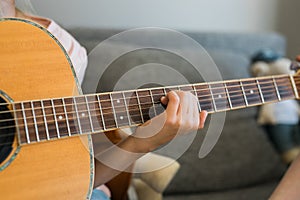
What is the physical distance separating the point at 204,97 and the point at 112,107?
0.67 feet

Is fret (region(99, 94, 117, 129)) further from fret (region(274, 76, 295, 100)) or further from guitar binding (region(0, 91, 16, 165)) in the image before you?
fret (region(274, 76, 295, 100))

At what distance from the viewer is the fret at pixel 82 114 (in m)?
0.79

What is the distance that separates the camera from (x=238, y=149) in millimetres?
1553

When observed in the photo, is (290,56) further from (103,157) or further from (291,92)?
(103,157)

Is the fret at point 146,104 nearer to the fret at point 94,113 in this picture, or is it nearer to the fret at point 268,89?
the fret at point 94,113

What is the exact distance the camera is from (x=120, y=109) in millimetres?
838

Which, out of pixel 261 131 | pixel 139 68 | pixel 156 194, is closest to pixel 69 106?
pixel 156 194

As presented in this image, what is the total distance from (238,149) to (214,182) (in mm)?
150

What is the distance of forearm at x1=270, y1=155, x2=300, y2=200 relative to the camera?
998 millimetres

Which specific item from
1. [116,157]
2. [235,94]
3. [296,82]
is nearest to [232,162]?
[296,82]

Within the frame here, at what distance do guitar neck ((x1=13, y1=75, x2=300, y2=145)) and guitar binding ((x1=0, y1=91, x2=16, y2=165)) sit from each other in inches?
0.4

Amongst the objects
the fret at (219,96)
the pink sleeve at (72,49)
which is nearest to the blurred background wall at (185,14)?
the pink sleeve at (72,49)

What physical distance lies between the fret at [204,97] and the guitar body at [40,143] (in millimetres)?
257

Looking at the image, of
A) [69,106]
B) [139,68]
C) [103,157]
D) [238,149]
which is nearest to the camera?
[69,106]
